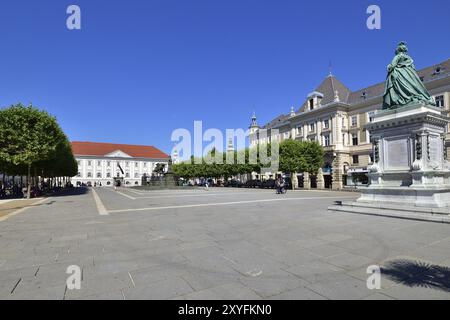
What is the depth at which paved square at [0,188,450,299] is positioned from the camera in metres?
4.31

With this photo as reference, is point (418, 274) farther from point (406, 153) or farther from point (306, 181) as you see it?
point (306, 181)

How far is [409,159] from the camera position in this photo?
13445mm

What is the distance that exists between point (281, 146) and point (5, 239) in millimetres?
49111

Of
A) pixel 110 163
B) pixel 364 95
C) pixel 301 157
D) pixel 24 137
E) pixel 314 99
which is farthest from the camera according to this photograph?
pixel 110 163

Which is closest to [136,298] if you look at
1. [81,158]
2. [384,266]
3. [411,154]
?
[384,266]

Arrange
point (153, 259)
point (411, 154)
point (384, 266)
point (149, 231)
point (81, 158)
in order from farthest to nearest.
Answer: point (81, 158) < point (411, 154) < point (149, 231) < point (153, 259) < point (384, 266)

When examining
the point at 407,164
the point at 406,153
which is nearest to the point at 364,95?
the point at 406,153

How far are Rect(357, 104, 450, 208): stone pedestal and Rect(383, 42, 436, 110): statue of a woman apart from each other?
A: 754 millimetres

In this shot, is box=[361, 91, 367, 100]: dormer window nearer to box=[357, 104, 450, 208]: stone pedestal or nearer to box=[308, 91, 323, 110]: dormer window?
box=[308, 91, 323, 110]: dormer window

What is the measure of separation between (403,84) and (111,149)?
118m

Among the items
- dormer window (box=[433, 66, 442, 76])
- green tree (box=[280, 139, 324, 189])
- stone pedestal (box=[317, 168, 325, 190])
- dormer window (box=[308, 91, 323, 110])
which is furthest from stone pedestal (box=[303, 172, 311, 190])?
dormer window (box=[433, 66, 442, 76])

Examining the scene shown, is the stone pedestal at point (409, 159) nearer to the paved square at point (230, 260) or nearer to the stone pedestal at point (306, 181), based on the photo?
the paved square at point (230, 260)
